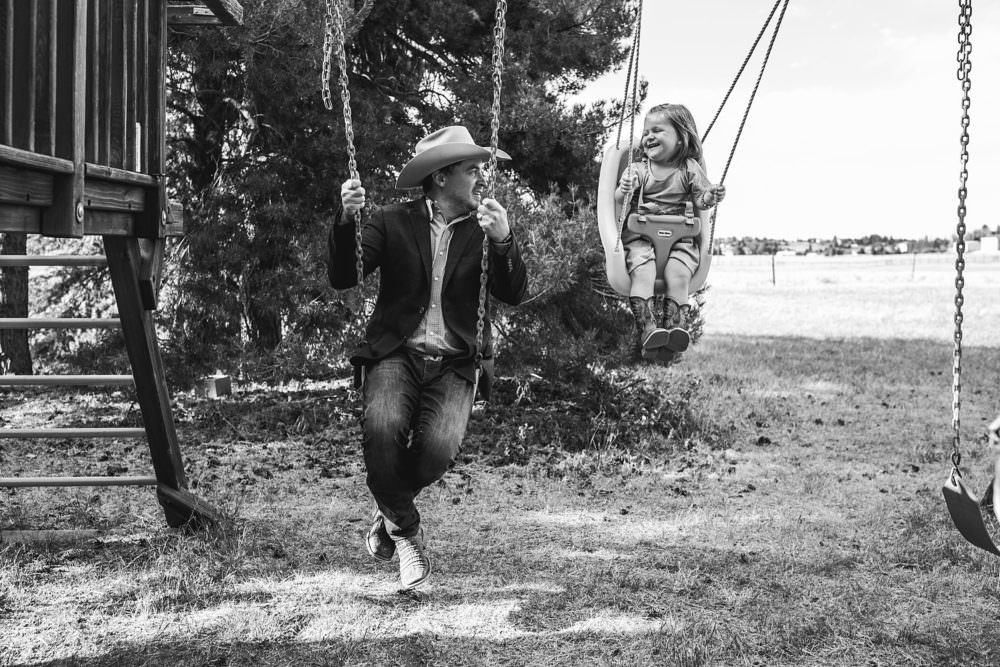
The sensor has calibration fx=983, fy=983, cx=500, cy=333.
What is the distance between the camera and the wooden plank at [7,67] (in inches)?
130

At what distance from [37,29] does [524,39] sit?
5271 millimetres

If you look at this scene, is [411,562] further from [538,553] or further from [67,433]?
[67,433]

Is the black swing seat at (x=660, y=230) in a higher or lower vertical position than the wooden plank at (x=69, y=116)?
lower

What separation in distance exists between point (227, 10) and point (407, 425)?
9.24 ft

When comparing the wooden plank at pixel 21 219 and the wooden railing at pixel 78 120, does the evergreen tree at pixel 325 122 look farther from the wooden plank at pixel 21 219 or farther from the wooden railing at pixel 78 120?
the wooden plank at pixel 21 219

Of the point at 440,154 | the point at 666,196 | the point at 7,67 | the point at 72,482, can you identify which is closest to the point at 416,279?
the point at 440,154

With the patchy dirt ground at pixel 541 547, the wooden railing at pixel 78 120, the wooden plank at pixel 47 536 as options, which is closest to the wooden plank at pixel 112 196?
the wooden railing at pixel 78 120

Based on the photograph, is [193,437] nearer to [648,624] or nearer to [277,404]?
[277,404]

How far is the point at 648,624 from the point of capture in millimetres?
4305

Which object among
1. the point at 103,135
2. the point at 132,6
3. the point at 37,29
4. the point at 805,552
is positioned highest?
the point at 132,6

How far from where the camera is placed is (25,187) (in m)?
3.47

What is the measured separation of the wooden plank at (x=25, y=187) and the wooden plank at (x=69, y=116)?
0.05 meters

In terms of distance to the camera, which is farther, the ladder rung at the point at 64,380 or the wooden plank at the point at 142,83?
the ladder rung at the point at 64,380

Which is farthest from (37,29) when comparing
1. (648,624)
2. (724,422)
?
(724,422)
